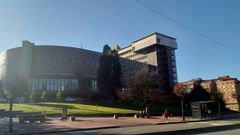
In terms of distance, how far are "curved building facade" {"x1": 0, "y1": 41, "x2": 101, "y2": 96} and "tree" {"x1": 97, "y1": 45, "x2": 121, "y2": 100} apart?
108ft

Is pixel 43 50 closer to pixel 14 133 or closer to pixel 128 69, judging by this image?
pixel 128 69

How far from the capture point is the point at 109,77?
73.0 metres

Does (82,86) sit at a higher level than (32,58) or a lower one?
lower

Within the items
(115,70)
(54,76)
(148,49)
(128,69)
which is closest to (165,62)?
(148,49)

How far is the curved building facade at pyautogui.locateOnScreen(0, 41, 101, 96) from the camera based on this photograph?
350 feet

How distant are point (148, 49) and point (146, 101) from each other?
7674 centimetres

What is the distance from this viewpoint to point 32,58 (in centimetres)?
11038

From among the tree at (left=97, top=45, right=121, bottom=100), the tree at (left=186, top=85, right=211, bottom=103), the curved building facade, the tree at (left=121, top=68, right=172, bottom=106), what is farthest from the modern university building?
the tree at (left=121, top=68, right=172, bottom=106)

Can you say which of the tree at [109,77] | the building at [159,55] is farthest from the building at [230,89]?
the tree at [109,77]

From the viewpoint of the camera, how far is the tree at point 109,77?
239 ft

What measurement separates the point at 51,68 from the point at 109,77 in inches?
1742

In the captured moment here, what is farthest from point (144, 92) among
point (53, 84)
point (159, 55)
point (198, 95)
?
point (159, 55)

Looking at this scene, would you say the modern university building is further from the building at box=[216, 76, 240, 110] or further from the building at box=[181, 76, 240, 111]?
the building at box=[216, 76, 240, 110]

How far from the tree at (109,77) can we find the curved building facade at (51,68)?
108 feet
